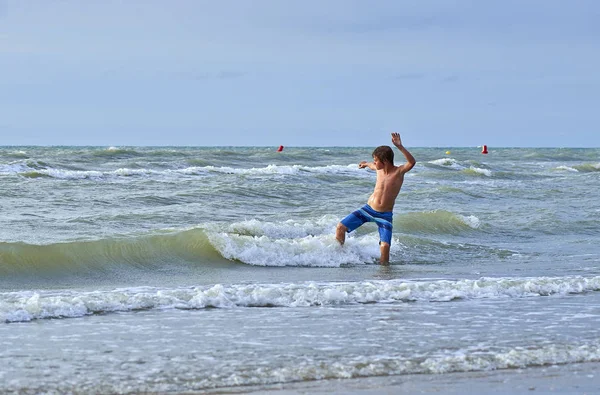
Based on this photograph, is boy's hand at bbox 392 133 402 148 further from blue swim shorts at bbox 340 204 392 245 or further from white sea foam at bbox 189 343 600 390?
white sea foam at bbox 189 343 600 390

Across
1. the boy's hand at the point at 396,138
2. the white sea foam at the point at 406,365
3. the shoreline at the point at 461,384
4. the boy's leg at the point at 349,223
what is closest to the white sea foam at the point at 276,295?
the boy's hand at the point at 396,138

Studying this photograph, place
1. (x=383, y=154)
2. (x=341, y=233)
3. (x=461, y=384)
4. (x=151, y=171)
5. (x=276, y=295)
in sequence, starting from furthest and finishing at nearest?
1. (x=151, y=171)
2. (x=341, y=233)
3. (x=383, y=154)
4. (x=276, y=295)
5. (x=461, y=384)

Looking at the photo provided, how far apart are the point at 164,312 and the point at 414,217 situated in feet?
27.4

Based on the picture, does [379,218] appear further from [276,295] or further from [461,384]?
[461,384]

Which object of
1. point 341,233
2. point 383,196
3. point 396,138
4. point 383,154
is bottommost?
point 341,233

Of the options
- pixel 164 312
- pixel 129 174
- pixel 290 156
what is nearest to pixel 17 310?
pixel 164 312

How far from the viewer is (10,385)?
16.5 ft

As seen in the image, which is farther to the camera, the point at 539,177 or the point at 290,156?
the point at 290,156

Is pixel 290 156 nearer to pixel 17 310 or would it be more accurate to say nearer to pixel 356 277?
pixel 356 277

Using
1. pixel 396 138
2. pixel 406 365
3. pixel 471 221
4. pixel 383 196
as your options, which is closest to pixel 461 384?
pixel 406 365

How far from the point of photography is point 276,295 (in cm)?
796

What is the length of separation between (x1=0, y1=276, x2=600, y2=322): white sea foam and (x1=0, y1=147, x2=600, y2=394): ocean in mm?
18

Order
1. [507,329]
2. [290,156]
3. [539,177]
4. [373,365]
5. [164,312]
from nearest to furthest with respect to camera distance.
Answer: [373,365] → [507,329] → [164,312] → [539,177] → [290,156]

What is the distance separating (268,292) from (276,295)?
0.27 ft
